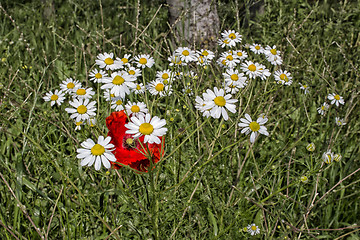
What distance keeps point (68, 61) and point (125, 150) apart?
1552 millimetres

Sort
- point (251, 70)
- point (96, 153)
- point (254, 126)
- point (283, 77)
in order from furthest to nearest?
1. point (283, 77)
2. point (251, 70)
3. point (254, 126)
4. point (96, 153)

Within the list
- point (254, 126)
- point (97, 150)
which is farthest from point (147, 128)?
point (254, 126)

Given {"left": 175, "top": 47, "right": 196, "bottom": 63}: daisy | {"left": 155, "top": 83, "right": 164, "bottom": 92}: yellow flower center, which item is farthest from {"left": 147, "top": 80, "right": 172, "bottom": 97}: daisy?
{"left": 175, "top": 47, "right": 196, "bottom": 63}: daisy

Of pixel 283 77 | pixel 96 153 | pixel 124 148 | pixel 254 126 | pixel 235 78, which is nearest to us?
pixel 96 153

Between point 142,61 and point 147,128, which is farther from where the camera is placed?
point 142,61

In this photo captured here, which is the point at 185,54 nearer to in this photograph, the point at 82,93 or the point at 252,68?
the point at 252,68

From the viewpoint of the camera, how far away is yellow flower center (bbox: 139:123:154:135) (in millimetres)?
767

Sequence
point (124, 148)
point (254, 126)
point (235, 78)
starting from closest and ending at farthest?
point (254, 126) → point (124, 148) → point (235, 78)

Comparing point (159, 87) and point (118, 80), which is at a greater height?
point (118, 80)

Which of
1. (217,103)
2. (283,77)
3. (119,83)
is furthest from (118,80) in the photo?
(283,77)

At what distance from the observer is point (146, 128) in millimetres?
774

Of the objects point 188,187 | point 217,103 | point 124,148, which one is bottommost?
point 188,187

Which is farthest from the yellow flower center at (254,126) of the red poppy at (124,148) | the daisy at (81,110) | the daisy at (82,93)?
the daisy at (82,93)

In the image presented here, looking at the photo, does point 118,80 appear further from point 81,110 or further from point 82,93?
point 82,93
